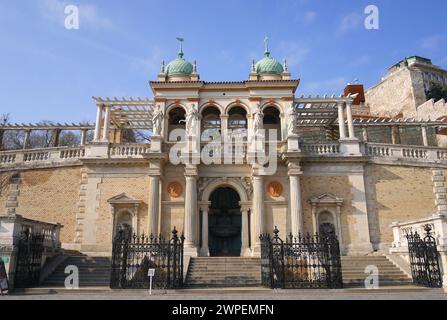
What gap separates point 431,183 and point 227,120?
42.2ft

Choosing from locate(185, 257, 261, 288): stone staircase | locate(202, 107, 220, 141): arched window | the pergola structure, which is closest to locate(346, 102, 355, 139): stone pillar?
the pergola structure

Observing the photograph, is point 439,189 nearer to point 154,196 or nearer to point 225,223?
point 225,223

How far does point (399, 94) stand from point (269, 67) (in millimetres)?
35244

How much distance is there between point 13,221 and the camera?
13.7 m

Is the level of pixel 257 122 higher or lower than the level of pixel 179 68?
lower

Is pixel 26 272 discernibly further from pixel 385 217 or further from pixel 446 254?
pixel 385 217

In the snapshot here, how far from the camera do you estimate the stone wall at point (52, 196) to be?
20.9m

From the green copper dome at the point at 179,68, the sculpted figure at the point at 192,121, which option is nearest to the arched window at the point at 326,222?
the sculpted figure at the point at 192,121

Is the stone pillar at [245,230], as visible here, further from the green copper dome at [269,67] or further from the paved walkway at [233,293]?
the green copper dome at [269,67]

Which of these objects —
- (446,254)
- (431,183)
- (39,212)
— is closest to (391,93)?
(431,183)

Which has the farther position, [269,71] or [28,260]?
[269,71]

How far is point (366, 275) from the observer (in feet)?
51.6

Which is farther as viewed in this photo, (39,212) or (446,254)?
(39,212)

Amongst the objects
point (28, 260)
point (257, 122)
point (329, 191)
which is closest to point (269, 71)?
point (257, 122)
